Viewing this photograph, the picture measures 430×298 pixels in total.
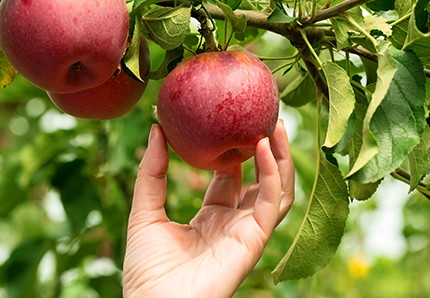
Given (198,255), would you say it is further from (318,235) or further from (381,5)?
(381,5)

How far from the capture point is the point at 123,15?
3.01ft

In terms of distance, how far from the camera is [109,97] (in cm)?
106

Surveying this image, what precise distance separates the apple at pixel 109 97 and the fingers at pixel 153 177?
63mm

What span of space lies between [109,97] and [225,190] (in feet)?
1.16

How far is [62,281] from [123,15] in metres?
1.56

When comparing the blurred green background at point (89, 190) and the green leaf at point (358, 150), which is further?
the blurred green background at point (89, 190)

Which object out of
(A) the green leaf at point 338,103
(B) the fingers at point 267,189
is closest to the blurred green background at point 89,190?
(B) the fingers at point 267,189

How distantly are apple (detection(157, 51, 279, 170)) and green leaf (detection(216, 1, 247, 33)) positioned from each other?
48 millimetres

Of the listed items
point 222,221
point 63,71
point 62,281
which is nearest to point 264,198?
point 222,221

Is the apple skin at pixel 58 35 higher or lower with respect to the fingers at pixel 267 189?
higher

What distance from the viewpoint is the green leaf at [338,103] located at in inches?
36.3

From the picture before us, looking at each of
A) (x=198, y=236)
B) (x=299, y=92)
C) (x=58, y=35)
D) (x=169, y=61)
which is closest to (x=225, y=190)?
(x=198, y=236)

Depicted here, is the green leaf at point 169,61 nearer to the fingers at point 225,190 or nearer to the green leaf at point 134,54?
the green leaf at point 134,54

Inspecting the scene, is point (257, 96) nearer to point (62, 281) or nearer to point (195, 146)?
point (195, 146)
